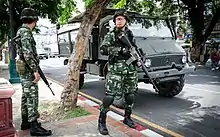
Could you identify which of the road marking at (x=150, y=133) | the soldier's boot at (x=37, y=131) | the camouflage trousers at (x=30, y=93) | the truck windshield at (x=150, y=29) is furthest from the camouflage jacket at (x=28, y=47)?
the truck windshield at (x=150, y=29)

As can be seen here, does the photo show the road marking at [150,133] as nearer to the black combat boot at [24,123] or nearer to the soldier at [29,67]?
the soldier at [29,67]

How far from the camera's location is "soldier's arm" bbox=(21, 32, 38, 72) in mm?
3912

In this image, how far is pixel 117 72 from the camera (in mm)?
4301

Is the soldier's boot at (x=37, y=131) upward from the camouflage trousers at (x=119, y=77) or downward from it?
downward

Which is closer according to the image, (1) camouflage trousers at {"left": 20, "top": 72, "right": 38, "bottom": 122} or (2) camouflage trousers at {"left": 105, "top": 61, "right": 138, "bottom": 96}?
(1) camouflage trousers at {"left": 20, "top": 72, "right": 38, "bottom": 122}

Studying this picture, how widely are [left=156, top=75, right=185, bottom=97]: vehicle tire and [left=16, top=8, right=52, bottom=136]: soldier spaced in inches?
158

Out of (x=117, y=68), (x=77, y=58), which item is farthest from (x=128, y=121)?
(x=77, y=58)

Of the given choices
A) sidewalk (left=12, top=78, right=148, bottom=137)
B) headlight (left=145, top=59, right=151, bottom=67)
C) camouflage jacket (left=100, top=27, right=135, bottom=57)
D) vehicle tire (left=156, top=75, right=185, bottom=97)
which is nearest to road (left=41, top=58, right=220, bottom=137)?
vehicle tire (left=156, top=75, right=185, bottom=97)

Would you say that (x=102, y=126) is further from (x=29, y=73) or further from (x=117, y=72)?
(x=29, y=73)

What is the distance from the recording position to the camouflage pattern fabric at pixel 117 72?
4305 mm

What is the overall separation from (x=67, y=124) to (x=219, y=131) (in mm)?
2530

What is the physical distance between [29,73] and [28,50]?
38cm

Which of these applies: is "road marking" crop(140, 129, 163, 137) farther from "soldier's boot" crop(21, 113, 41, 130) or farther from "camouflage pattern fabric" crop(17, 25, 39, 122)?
"soldier's boot" crop(21, 113, 41, 130)

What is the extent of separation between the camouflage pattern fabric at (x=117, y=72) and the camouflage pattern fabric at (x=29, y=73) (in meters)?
1.08
